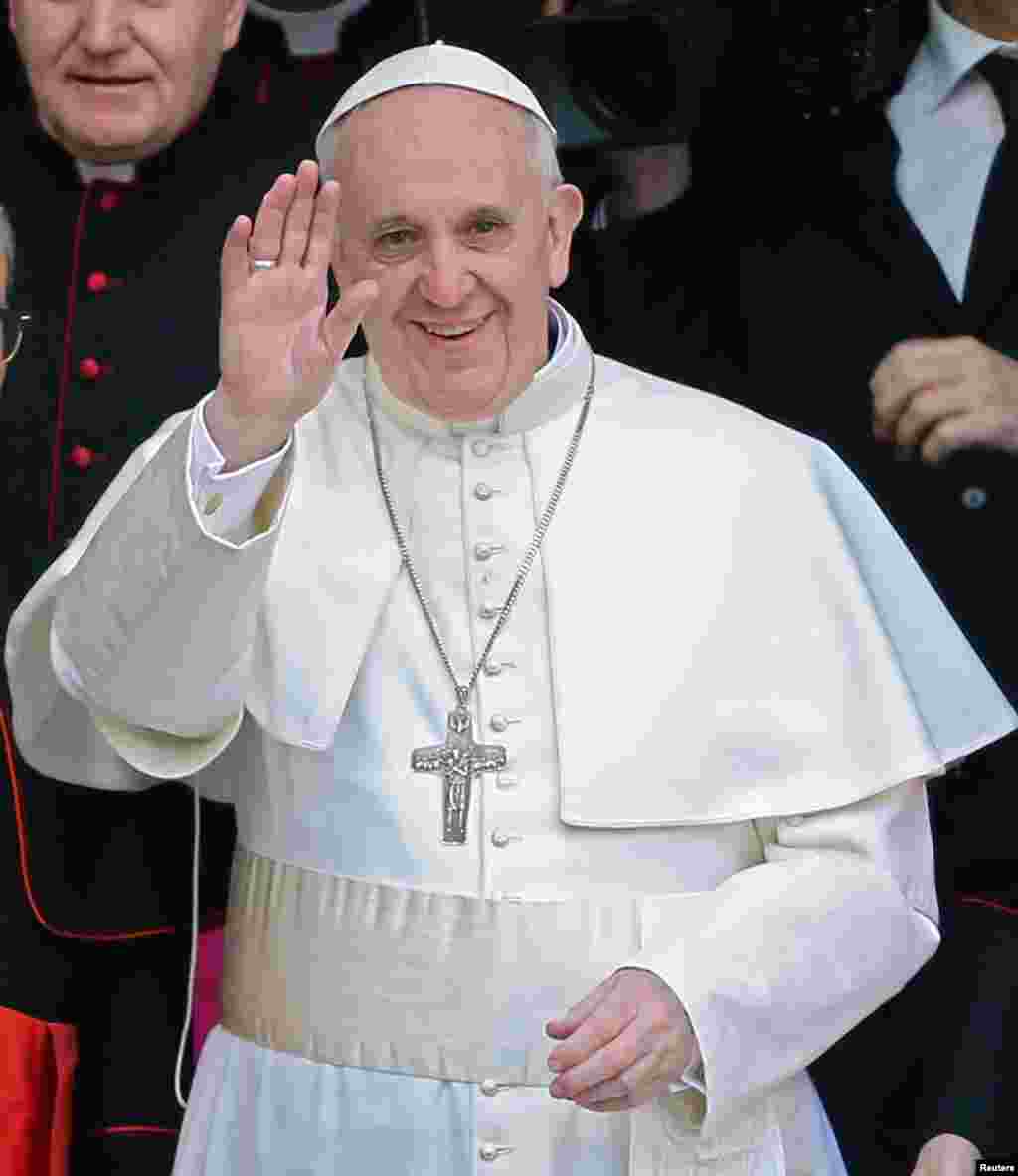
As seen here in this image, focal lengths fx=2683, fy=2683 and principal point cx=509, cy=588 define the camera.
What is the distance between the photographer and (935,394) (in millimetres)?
3850

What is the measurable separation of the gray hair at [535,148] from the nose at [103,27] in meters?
0.53

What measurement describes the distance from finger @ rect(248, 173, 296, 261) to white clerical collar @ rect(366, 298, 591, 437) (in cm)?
43

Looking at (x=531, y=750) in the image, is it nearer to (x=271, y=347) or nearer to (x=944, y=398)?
(x=271, y=347)

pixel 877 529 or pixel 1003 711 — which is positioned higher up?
pixel 877 529

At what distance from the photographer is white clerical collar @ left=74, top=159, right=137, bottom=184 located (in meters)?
3.81

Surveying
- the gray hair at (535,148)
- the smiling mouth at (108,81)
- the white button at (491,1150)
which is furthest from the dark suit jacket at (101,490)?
the white button at (491,1150)

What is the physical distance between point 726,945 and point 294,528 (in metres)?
0.74

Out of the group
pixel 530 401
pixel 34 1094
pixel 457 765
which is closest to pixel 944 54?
pixel 530 401

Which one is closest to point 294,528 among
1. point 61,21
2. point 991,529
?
point 61,21

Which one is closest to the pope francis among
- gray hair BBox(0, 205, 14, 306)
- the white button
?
the white button

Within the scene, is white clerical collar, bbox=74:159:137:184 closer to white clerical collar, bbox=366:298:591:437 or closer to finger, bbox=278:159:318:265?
white clerical collar, bbox=366:298:591:437

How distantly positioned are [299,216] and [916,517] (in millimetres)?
1285

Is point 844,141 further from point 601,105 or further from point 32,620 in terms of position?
point 32,620

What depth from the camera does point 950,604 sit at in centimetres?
385
